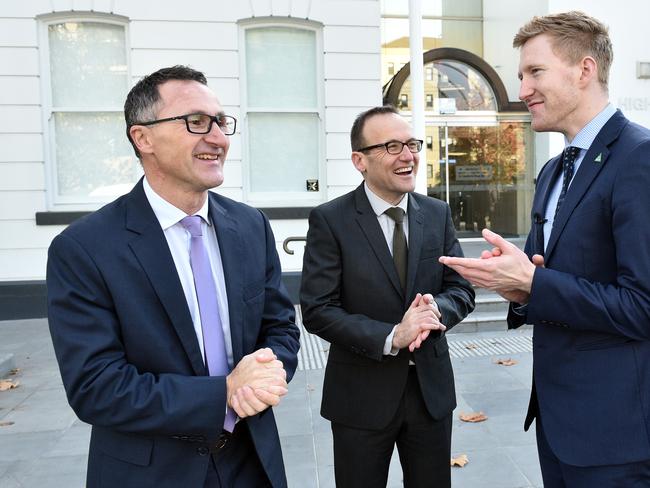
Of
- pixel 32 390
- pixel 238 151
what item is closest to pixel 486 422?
pixel 32 390

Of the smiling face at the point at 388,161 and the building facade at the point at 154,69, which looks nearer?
the smiling face at the point at 388,161

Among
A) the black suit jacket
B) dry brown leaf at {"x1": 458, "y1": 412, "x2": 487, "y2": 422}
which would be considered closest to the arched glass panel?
dry brown leaf at {"x1": 458, "y1": 412, "x2": 487, "y2": 422}

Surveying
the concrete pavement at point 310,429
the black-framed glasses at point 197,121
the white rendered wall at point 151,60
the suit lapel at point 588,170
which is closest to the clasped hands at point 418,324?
the suit lapel at point 588,170

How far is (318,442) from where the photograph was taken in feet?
12.3

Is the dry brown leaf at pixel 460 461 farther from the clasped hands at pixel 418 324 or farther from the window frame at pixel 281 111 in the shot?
the window frame at pixel 281 111

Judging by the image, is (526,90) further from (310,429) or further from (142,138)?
(310,429)

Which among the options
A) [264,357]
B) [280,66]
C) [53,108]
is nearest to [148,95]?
[264,357]

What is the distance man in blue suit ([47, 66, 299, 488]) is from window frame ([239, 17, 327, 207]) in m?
6.05

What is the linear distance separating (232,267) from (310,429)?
8.52ft

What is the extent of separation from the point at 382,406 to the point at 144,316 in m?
1.13

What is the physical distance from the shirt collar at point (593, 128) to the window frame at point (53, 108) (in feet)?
23.0

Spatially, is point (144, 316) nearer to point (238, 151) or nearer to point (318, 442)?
point (318, 442)

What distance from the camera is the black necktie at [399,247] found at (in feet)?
7.63

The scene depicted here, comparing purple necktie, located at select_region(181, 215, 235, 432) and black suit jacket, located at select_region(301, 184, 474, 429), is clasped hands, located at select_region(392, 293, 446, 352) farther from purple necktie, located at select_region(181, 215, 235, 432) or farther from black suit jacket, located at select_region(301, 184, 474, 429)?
purple necktie, located at select_region(181, 215, 235, 432)
